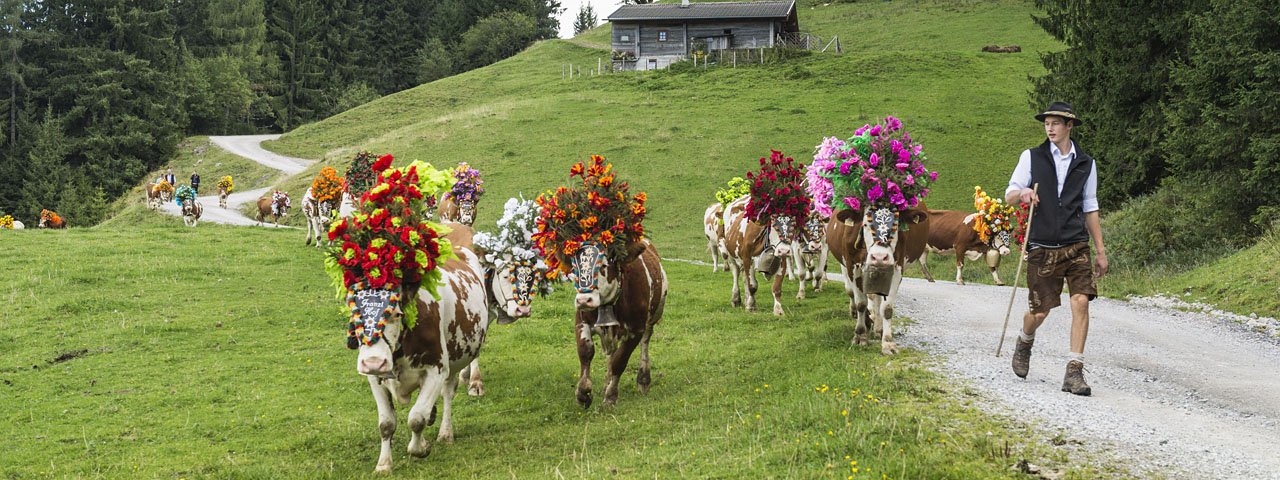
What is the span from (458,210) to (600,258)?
40.8 feet

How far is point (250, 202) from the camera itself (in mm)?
44156

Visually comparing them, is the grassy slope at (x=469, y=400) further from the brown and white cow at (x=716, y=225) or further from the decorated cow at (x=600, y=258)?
the brown and white cow at (x=716, y=225)

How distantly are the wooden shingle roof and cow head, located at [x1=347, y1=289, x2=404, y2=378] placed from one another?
219 feet

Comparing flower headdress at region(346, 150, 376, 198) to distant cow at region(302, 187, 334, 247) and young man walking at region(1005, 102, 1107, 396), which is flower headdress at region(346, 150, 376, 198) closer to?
distant cow at region(302, 187, 334, 247)

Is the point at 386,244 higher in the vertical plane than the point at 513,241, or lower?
higher

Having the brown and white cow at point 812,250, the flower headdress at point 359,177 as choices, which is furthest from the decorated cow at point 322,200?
the brown and white cow at point 812,250

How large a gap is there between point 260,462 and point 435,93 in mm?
68945

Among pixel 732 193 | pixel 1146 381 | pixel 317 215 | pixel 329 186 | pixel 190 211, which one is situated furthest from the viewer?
pixel 190 211

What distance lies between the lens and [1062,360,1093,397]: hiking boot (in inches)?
349

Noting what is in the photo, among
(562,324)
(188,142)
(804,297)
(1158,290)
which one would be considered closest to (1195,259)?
(1158,290)


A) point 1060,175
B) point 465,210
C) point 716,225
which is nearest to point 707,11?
point 716,225

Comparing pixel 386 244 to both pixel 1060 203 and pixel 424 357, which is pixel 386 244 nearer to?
pixel 424 357

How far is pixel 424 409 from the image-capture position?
8.77m

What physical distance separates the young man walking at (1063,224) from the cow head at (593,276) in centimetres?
413
